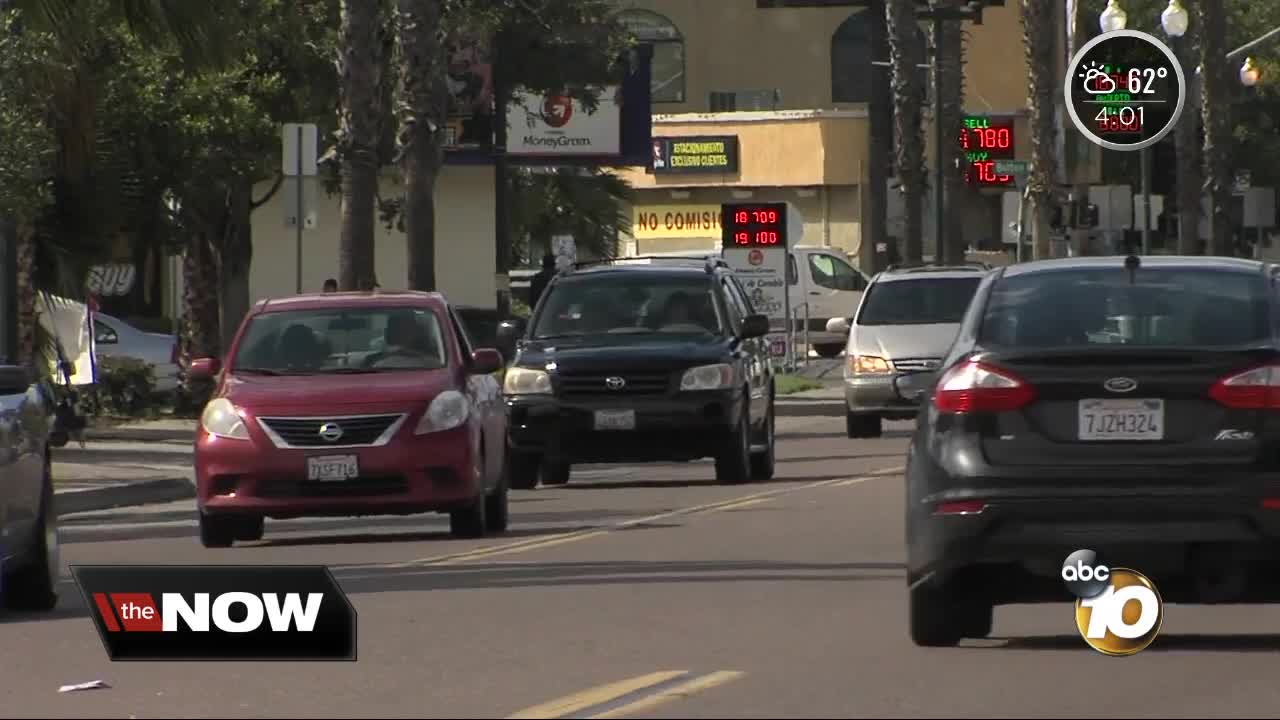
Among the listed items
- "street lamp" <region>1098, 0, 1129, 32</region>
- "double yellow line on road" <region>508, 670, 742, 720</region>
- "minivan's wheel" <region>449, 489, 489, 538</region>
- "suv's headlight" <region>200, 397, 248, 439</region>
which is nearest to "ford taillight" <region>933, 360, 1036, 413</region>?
"double yellow line on road" <region>508, 670, 742, 720</region>

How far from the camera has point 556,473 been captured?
90.0ft

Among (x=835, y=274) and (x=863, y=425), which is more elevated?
(x=835, y=274)

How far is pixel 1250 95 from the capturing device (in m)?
92.9

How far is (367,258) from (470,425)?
13.4 metres

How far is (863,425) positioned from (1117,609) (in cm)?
2032

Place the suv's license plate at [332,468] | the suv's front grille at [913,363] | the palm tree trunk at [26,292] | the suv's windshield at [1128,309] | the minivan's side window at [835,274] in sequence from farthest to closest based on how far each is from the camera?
the minivan's side window at [835,274] → the suv's front grille at [913,363] → the palm tree trunk at [26,292] → the suv's license plate at [332,468] → the suv's windshield at [1128,309]

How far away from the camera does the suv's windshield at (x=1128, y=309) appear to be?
1250 centimetres

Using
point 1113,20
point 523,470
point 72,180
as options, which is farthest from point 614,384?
point 1113,20

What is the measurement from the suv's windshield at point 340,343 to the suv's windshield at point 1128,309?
25.7 ft

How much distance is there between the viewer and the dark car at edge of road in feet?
39.3

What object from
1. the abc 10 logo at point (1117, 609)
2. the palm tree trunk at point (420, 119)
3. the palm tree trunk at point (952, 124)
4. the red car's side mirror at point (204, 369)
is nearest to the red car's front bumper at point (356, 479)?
the red car's side mirror at point (204, 369)

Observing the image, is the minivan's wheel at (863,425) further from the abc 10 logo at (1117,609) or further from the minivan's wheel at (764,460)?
the abc 10 logo at (1117,609)

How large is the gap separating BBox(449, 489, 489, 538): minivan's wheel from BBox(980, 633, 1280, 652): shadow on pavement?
6987 mm

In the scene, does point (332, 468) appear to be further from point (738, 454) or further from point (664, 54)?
point (664, 54)
